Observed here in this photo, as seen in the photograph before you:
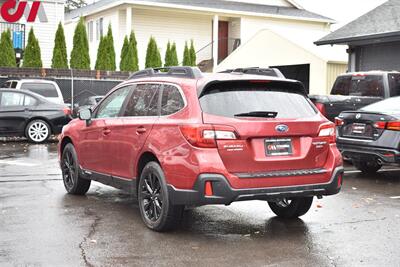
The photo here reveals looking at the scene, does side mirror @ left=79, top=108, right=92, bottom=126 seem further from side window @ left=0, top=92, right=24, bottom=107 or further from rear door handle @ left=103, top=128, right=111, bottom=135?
side window @ left=0, top=92, right=24, bottom=107

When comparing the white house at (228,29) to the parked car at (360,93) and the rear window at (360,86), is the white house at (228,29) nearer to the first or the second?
the rear window at (360,86)

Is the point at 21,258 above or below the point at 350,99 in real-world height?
below

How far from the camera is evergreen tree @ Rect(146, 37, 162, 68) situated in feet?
89.5

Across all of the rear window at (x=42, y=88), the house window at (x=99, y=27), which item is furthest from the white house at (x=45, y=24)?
the rear window at (x=42, y=88)

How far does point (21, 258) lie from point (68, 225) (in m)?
1.29

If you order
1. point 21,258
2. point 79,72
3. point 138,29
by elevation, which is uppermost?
point 138,29

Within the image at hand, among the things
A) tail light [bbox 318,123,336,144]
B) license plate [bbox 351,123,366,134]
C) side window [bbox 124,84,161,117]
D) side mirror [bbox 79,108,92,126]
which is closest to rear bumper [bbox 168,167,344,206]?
tail light [bbox 318,123,336,144]

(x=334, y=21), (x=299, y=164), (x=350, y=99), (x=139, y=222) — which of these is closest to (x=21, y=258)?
(x=139, y=222)

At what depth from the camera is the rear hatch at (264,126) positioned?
572cm

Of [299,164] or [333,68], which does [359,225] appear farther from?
[333,68]

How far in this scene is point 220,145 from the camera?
5.66 meters

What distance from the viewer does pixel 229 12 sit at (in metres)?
31.7

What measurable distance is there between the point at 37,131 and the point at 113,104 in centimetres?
931

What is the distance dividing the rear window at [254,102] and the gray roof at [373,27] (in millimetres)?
11458
